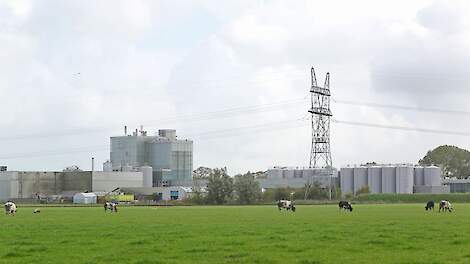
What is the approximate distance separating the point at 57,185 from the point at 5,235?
15804cm

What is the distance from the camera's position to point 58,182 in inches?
7530

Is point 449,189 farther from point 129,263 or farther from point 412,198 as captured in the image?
point 129,263

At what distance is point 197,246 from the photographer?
27.8m

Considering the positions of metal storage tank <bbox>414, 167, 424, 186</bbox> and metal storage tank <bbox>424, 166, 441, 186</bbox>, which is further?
metal storage tank <bbox>414, 167, 424, 186</bbox>

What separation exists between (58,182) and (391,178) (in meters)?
77.5

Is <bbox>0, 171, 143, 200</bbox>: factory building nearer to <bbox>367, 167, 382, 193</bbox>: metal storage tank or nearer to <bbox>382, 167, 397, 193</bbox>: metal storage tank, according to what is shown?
<bbox>367, 167, 382, 193</bbox>: metal storage tank

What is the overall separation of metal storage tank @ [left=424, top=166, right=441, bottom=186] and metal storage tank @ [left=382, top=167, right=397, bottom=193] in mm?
7669

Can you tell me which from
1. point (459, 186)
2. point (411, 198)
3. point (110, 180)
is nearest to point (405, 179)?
point (459, 186)

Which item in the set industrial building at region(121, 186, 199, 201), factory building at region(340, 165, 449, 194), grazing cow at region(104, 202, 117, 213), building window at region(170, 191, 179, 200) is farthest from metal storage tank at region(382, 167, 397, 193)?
grazing cow at region(104, 202, 117, 213)

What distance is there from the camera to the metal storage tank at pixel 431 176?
188 metres

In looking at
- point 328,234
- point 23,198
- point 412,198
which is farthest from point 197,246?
point 23,198

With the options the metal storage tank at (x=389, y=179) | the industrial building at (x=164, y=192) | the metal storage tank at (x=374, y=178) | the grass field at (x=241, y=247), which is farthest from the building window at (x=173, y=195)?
the grass field at (x=241, y=247)

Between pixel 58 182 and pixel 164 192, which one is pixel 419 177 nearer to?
pixel 164 192

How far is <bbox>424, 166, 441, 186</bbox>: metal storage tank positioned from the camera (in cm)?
18750
